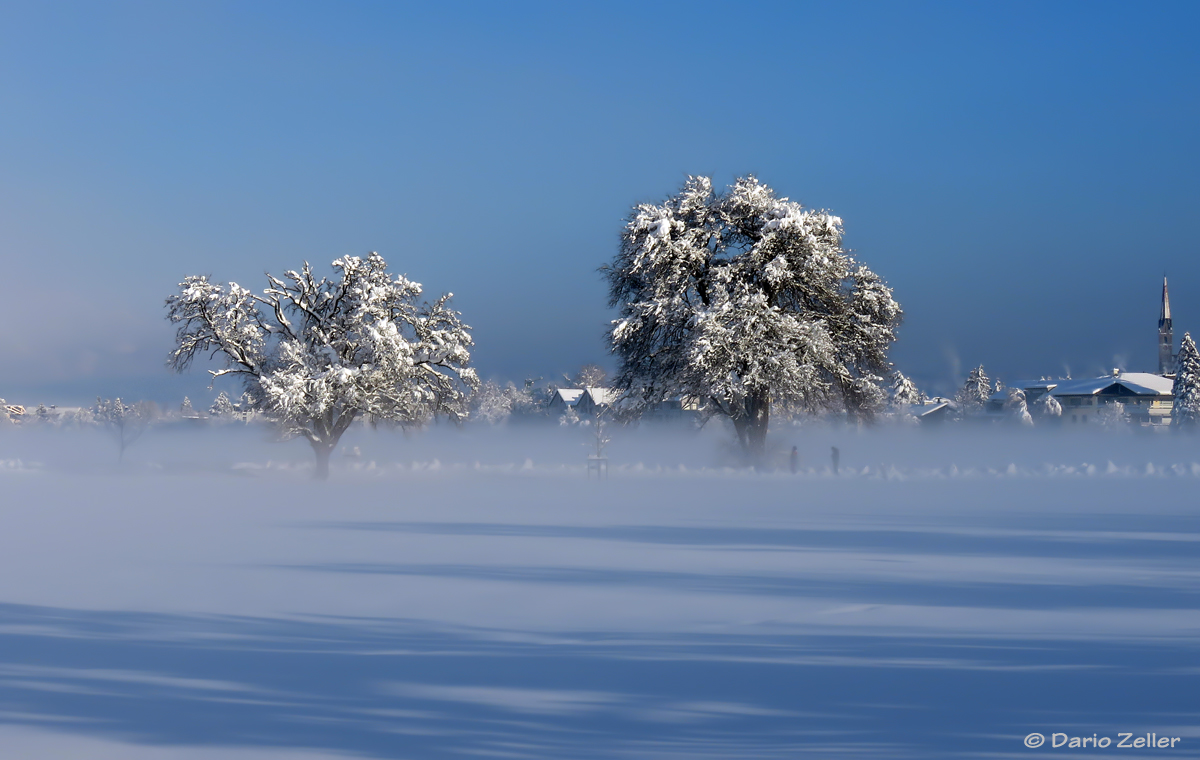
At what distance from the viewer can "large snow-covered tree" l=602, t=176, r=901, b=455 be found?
33594 millimetres

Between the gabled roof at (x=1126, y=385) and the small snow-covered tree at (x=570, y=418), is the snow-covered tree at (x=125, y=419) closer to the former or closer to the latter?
the small snow-covered tree at (x=570, y=418)

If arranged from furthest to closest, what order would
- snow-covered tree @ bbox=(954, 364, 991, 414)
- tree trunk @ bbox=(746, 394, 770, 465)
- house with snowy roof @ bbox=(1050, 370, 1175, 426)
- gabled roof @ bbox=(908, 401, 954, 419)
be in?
gabled roof @ bbox=(908, 401, 954, 419)
snow-covered tree @ bbox=(954, 364, 991, 414)
house with snowy roof @ bbox=(1050, 370, 1175, 426)
tree trunk @ bbox=(746, 394, 770, 465)

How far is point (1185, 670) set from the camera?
293 inches

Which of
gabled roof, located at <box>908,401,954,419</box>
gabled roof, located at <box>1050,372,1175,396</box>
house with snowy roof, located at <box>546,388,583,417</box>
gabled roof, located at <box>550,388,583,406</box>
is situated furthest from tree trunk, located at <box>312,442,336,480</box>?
gabled roof, located at <box>1050,372,1175,396</box>

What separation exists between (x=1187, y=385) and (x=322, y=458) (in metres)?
68.1

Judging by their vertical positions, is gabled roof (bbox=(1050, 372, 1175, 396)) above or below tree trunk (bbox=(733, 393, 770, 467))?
above

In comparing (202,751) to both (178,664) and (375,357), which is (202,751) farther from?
(375,357)

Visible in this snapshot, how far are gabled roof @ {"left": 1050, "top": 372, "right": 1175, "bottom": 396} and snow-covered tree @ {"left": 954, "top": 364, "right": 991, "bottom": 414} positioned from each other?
7.62 metres

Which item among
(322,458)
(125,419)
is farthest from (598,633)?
(125,419)

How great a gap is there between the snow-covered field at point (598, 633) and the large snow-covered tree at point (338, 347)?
13.1 meters

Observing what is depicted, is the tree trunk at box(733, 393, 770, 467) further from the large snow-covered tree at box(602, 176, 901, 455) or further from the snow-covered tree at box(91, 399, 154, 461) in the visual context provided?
the snow-covered tree at box(91, 399, 154, 461)

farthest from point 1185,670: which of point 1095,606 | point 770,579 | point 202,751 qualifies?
point 202,751

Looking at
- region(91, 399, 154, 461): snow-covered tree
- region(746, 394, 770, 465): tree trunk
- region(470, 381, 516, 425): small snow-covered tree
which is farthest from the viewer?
region(470, 381, 516, 425): small snow-covered tree

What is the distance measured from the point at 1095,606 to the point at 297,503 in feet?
68.8
